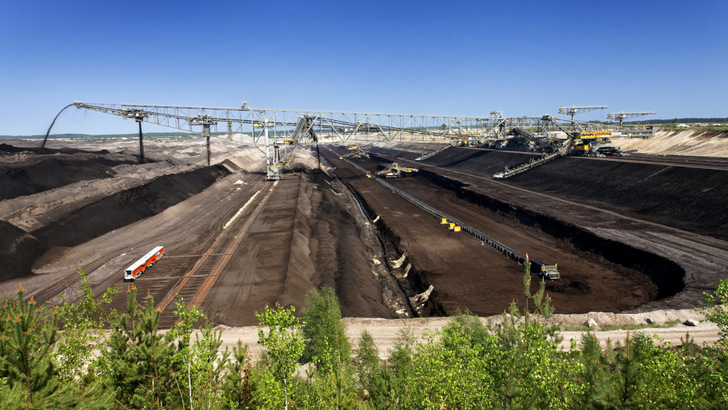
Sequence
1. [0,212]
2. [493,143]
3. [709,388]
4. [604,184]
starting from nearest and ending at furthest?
1. [709,388]
2. [0,212]
3. [604,184]
4. [493,143]

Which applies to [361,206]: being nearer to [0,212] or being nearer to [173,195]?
[173,195]

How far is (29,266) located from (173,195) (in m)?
30.5

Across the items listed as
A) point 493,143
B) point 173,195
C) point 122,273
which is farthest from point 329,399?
point 493,143

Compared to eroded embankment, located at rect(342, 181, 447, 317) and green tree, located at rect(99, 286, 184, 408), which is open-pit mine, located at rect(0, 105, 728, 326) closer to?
eroded embankment, located at rect(342, 181, 447, 317)

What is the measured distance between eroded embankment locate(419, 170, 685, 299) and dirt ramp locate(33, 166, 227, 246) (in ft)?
158

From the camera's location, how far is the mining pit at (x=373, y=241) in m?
29.1

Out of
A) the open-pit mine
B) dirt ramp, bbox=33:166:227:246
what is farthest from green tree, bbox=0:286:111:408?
dirt ramp, bbox=33:166:227:246

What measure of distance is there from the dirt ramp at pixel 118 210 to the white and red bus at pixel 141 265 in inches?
435

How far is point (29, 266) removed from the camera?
3225 cm

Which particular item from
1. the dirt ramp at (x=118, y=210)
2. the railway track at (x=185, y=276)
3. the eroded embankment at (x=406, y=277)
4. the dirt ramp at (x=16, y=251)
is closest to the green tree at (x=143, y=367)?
the railway track at (x=185, y=276)

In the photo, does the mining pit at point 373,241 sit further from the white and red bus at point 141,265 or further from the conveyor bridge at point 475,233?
the conveyor bridge at point 475,233

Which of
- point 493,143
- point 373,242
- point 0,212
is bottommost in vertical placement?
point 373,242

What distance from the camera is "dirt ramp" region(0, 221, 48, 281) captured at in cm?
3083

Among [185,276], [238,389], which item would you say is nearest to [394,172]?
[185,276]
